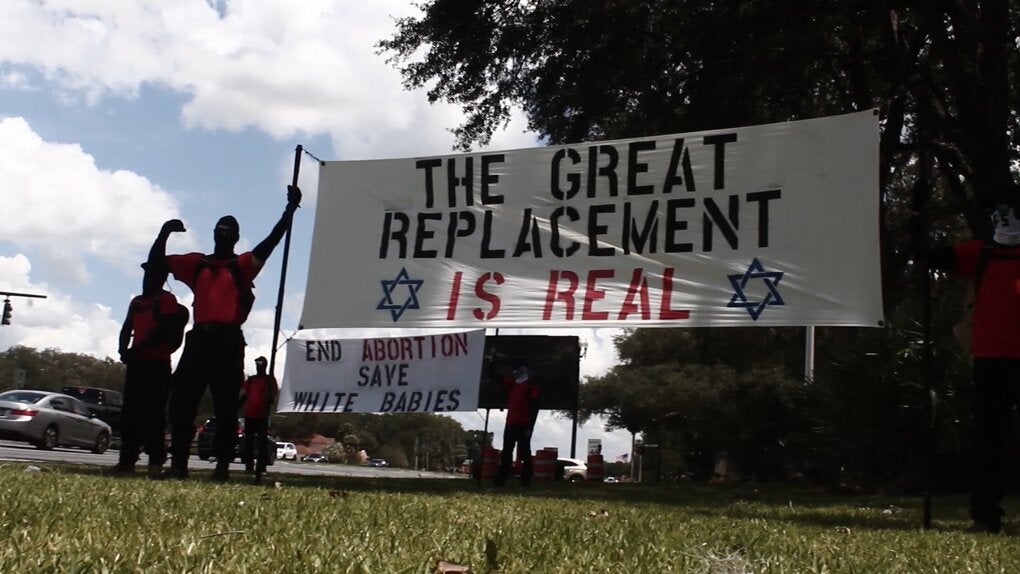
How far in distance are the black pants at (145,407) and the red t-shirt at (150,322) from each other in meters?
0.08

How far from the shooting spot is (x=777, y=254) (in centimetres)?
841

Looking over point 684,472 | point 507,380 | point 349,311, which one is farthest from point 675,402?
point 349,311

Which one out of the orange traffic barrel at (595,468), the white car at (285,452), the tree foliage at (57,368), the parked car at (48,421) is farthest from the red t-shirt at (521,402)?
the tree foliage at (57,368)

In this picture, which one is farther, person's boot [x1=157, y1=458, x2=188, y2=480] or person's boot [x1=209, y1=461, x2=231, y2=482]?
person's boot [x1=209, y1=461, x2=231, y2=482]

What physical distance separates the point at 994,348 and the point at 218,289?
18.0 ft

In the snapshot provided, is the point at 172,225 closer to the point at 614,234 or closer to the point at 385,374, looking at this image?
the point at 614,234

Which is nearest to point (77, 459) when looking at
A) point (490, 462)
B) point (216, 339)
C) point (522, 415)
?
point (490, 462)

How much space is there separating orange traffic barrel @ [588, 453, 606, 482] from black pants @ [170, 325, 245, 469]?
584 inches

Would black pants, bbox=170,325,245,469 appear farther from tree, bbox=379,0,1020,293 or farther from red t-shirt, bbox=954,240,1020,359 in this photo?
tree, bbox=379,0,1020,293

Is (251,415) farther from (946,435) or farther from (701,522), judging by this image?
(701,522)

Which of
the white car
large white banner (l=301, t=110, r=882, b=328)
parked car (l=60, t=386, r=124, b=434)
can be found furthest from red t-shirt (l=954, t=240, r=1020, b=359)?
the white car

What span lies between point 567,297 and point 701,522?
3080mm

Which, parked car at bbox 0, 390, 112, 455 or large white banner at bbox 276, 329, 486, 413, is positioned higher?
large white banner at bbox 276, 329, 486, 413

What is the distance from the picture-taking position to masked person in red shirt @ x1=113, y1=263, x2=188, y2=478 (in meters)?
9.30
